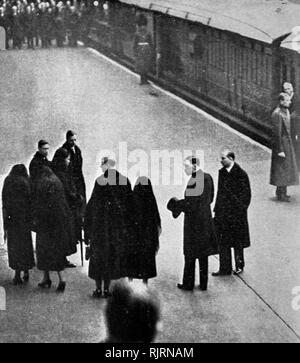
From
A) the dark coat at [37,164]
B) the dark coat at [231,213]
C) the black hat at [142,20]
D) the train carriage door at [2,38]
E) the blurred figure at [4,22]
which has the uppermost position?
the dark coat at [37,164]

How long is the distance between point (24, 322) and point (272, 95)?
8.61 meters

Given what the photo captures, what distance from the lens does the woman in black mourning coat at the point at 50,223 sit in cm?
1009

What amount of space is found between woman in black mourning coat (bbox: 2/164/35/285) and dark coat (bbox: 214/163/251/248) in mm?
2049

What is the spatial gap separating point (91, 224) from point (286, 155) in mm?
4276

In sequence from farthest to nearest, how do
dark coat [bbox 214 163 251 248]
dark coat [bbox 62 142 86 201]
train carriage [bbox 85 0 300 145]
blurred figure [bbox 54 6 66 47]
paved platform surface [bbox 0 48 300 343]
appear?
blurred figure [bbox 54 6 66 47] → train carriage [bbox 85 0 300 145] → dark coat [bbox 62 142 86 201] → dark coat [bbox 214 163 251 248] → paved platform surface [bbox 0 48 300 343]

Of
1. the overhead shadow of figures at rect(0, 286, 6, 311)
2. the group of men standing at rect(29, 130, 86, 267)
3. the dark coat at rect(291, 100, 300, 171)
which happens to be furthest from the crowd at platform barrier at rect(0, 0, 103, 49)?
the overhead shadow of figures at rect(0, 286, 6, 311)

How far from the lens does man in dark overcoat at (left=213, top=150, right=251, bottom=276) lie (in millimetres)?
10352

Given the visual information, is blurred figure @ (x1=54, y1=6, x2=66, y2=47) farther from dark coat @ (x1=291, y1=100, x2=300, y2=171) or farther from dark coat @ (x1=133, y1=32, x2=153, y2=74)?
dark coat @ (x1=291, y1=100, x2=300, y2=171)

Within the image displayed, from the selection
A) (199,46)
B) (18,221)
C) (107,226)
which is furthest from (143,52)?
(107,226)

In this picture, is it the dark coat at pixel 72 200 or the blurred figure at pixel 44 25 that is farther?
the blurred figure at pixel 44 25

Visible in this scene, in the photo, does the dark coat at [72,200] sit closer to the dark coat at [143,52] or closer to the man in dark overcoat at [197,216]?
the man in dark overcoat at [197,216]

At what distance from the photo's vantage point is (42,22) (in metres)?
32.3

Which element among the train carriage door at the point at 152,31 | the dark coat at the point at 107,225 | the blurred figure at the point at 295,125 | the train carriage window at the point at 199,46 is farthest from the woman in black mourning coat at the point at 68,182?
the train carriage door at the point at 152,31
